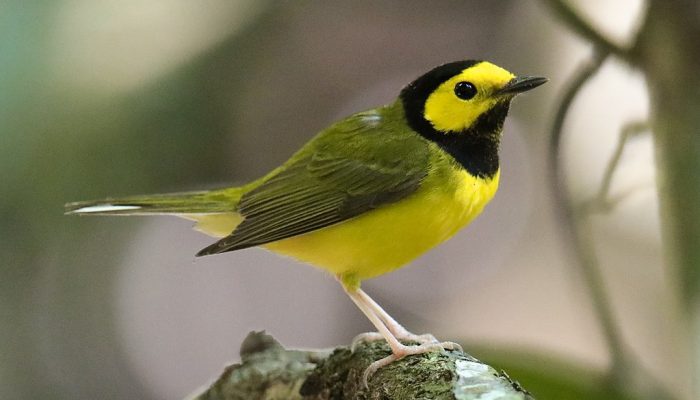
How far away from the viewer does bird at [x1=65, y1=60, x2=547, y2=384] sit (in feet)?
3.77

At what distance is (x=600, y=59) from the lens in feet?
4.15

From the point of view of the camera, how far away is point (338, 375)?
99 cm

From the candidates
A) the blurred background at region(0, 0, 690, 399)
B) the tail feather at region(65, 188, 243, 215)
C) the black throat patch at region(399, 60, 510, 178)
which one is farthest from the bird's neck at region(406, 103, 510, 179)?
the blurred background at region(0, 0, 690, 399)

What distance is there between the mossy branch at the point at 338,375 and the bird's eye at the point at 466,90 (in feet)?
1.29

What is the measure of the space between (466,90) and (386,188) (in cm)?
20

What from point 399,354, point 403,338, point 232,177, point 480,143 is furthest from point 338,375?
point 232,177

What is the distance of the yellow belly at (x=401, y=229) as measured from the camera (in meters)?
1.14

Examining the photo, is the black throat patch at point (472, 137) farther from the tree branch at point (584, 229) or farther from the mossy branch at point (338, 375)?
A: the mossy branch at point (338, 375)

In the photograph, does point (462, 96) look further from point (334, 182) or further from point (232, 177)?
point (232, 177)

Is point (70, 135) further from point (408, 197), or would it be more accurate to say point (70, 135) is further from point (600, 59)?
point (600, 59)

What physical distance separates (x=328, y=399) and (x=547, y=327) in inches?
78.0

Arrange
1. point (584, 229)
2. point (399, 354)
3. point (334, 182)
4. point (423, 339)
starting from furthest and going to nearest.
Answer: point (584, 229), point (334, 182), point (423, 339), point (399, 354)

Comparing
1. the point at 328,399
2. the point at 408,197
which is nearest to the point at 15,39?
the point at 408,197

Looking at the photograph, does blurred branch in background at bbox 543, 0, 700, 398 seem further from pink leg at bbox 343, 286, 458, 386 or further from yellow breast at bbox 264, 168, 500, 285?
pink leg at bbox 343, 286, 458, 386
